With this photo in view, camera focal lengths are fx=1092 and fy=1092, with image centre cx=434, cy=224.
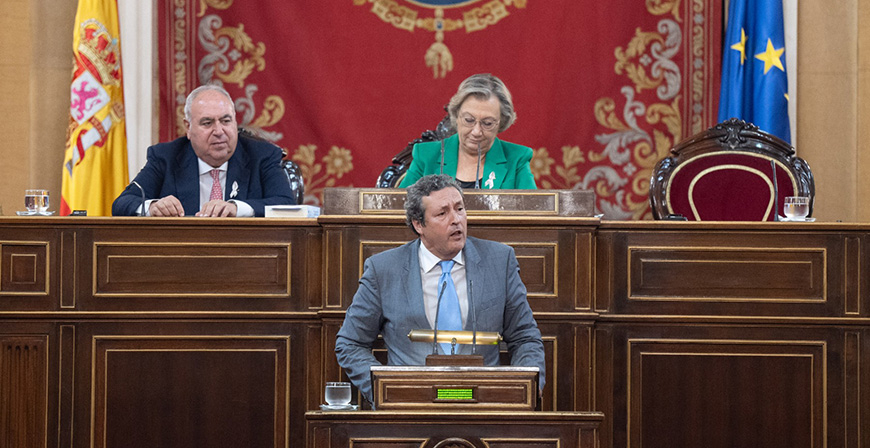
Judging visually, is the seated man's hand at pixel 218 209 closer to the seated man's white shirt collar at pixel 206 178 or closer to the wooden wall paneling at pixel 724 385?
→ the seated man's white shirt collar at pixel 206 178

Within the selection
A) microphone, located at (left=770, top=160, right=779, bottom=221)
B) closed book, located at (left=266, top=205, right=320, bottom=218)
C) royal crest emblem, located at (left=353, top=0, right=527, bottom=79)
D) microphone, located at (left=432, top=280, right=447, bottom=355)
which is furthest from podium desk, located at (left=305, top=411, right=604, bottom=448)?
royal crest emblem, located at (left=353, top=0, right=527, bottom=79)

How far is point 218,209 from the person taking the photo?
13.0ft

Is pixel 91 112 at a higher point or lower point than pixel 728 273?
higher

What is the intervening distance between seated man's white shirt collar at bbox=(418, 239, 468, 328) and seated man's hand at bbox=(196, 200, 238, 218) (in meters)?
0.96

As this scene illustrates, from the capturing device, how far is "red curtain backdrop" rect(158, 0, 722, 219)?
586cm

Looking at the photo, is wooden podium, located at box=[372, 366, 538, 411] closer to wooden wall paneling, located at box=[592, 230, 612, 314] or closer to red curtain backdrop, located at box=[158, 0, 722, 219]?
wooden wall paneling, located at box=[592, 230, 612, 314]

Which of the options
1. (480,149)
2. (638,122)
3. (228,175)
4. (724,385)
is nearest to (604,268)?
(724,385)

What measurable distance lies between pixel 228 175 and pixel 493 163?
1.06 m

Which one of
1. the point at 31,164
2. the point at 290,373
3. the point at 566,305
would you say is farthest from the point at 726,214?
the point at 31,164

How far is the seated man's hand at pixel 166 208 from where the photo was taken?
3.89m

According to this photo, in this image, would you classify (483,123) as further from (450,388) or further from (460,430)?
(460,430)

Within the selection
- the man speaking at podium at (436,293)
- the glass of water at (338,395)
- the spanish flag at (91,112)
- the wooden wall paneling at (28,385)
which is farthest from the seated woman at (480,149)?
the spanish flag at (91,112)

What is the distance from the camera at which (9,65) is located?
5672 millimetres

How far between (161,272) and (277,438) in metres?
0.71
